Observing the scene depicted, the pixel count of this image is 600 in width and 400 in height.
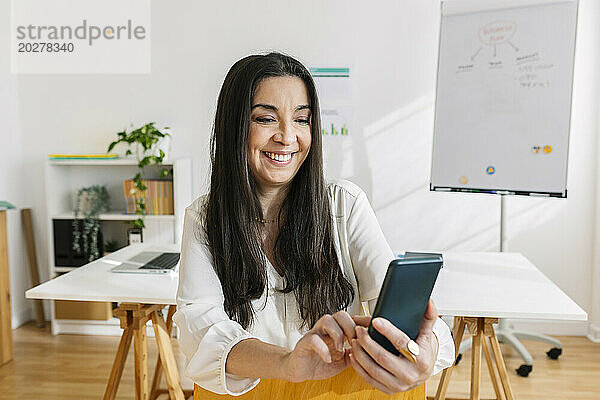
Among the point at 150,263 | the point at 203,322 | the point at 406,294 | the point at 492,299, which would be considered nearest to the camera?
the point at 406,294

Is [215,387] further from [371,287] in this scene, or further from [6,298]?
[6,298]

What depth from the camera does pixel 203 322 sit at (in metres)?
1.27

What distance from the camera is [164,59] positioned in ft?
13.6

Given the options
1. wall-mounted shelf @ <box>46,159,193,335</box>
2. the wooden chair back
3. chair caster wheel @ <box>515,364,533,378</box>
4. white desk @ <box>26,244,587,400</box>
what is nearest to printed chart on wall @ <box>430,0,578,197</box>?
white desk @ <box>26,244,587,400</box>

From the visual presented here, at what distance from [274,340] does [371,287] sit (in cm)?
26

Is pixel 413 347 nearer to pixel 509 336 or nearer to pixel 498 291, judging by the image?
pixel 498 291

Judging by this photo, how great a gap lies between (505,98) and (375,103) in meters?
0.89

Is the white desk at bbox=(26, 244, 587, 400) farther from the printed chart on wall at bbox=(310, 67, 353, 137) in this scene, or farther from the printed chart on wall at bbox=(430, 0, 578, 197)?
the printed chart on wall at bbox=(310, 67, 353, 137)

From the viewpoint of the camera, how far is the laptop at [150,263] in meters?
2.61

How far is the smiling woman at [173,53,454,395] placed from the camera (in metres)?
1.29

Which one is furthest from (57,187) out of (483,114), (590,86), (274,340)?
(590,86)

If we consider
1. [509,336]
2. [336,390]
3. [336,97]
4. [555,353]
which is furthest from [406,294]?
[336,97]

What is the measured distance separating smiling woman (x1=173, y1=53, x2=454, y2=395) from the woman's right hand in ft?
0.50

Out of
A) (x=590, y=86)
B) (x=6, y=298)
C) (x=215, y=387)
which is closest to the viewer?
(x=215, y=387)
